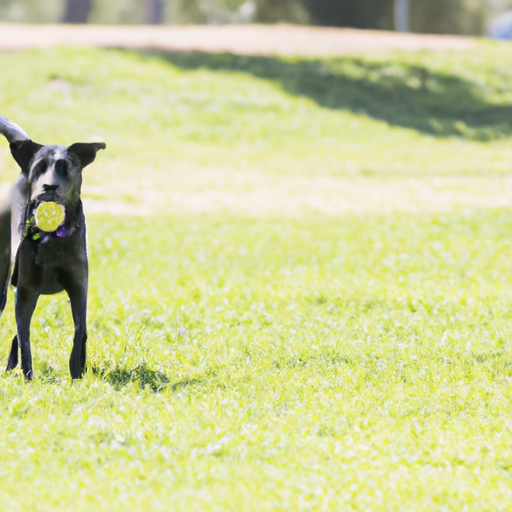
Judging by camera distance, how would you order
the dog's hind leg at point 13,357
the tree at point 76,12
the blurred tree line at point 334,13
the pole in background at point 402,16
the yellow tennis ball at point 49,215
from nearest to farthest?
the yellow tennis ball at point 49,215, the dog's hind leg at point 13,357, the blurred tree line at point 334,13, the pole in background at point 402,16, the tree at point 76,12

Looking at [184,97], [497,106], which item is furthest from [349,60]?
[184,97]

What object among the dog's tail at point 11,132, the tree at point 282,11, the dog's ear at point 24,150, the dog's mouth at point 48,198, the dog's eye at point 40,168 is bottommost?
the dog's mouth at point 48,198

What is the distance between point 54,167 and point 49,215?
0.89 ft

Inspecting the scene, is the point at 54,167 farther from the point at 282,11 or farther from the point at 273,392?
the point at 282,11

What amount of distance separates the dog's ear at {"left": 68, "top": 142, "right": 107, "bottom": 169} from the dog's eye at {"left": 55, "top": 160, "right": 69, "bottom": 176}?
0.36ft

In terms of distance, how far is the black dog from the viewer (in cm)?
488

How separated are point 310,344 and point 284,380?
2.89 ft

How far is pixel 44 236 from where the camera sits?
4988mm

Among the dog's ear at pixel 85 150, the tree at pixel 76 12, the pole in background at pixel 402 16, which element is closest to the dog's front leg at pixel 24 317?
the dog's ear at pixel 85 150

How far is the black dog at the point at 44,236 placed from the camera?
4.88 metres

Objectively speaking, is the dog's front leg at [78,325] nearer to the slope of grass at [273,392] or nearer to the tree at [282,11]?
the slope of grass at [273,392]

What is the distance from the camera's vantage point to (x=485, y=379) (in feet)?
18.9

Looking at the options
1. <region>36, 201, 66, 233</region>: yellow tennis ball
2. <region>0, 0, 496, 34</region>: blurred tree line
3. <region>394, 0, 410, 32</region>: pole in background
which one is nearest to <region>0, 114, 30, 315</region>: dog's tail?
<region>36, 201, 66, 233</region>: yellow tennis ball

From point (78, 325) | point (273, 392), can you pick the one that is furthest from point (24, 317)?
point (273, 392)
